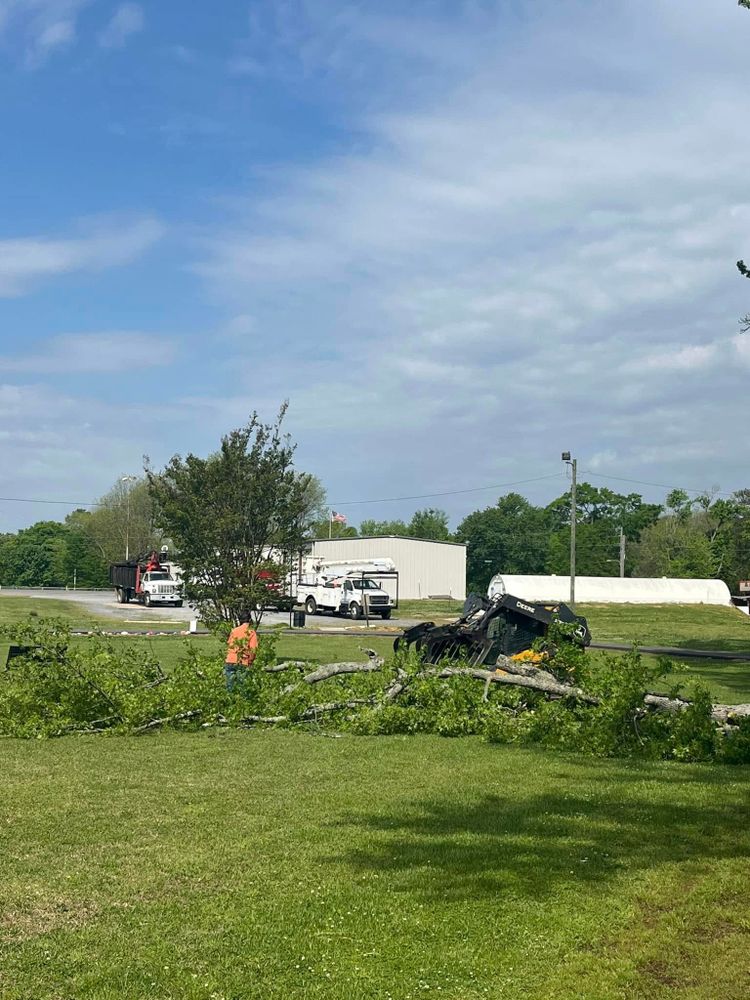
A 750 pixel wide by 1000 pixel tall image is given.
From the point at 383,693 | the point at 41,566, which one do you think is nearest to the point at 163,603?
the point at 383,693

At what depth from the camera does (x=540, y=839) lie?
297 inches

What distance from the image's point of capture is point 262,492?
73.9 feet

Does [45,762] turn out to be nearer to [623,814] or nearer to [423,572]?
[623,814]

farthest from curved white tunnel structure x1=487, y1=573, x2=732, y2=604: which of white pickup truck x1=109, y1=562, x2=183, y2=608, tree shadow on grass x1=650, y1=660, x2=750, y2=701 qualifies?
tree shadow on grass x1=650, y1=660, x2=750, y2=701

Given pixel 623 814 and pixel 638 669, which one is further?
pixel 638 669

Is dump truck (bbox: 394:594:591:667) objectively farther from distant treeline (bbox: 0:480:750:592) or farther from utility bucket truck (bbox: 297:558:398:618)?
distant treeline (bbox: 0:480:750:592)

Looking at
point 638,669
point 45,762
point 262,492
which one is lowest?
point 45,762

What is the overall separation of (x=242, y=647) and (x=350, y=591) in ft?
109

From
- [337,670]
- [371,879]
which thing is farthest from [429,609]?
[371,879]

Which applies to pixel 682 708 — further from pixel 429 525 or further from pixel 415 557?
pixel 429 525

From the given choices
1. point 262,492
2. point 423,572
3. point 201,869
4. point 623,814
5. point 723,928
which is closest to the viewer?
point 723,928

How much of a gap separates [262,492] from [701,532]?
345 feet

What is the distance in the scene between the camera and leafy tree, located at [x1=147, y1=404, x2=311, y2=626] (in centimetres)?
2211

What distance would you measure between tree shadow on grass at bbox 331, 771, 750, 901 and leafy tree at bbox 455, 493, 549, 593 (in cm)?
11825
